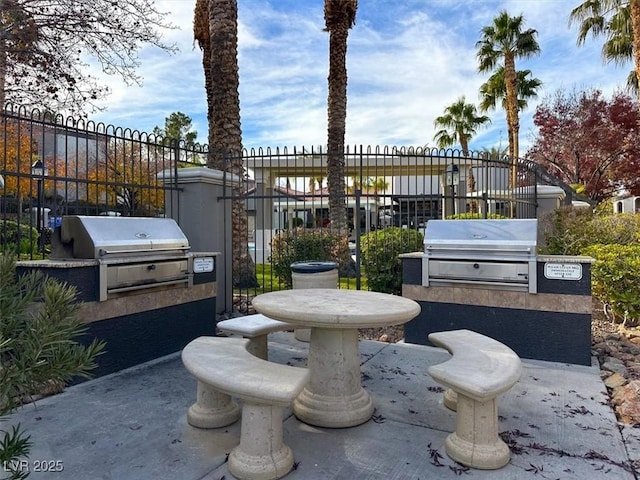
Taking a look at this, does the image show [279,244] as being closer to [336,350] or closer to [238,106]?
[238,106]

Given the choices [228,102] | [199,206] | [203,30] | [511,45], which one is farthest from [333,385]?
[511,45]

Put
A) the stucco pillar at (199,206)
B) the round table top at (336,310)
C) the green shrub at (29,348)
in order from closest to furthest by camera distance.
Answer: the green shrub at (29,348) < the round table top at (336,310) < the stucco pillar at (199,206)

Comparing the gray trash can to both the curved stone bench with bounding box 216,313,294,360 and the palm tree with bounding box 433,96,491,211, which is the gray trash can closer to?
the curved stone bench with bounding box 216,313,294,360

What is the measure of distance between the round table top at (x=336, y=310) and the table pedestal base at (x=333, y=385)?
Result: 0.80 feet

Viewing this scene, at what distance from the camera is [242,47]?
28.8ft

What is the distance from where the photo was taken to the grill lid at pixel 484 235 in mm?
4516

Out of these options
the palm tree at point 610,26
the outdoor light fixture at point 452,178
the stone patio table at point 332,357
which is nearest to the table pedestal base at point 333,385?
the stone patio table at point 332,357

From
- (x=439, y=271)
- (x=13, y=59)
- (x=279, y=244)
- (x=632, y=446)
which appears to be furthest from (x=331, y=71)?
(x=632, y=446)

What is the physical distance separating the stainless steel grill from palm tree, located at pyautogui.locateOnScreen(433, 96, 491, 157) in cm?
2549

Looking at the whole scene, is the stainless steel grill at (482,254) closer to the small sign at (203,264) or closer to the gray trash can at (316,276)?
the gray trash can at (316,276)

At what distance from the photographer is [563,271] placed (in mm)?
4363

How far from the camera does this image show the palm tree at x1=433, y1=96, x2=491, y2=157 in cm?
2855

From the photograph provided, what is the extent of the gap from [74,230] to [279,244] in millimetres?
4804

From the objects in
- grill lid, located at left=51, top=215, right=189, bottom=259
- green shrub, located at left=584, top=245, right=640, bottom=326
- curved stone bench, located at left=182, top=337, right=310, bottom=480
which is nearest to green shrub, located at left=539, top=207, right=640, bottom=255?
green shrub, located at left=584, top=245, right=640, bottom=326
